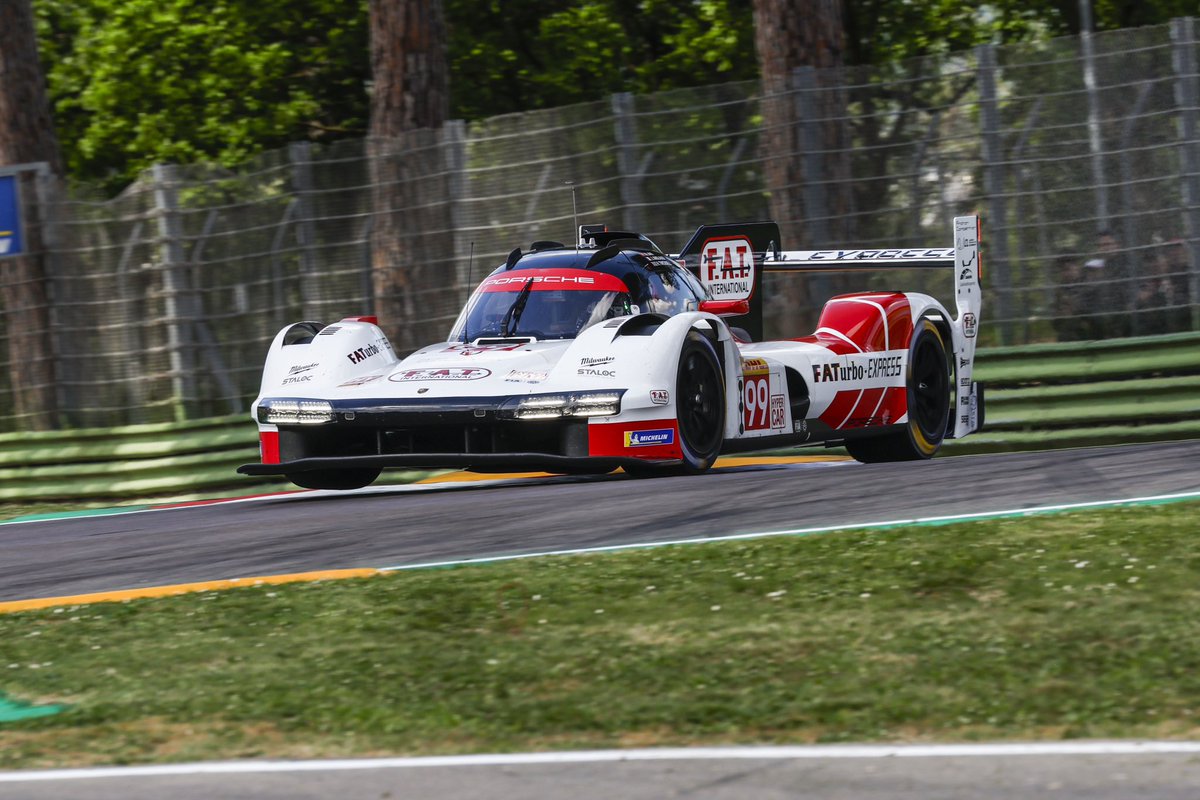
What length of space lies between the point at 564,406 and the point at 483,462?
0.47 meters

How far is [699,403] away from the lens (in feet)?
30.0

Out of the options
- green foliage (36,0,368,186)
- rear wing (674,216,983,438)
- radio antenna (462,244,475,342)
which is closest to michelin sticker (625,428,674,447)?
radio antenna (462,244,475,342)

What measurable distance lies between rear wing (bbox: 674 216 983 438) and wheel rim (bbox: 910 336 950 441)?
0.42 ft

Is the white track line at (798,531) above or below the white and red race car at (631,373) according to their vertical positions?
below

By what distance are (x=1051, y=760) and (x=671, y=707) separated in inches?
40.6

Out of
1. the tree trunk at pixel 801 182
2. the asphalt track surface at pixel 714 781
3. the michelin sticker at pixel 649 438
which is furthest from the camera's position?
the tree trunk at pixel 801 182

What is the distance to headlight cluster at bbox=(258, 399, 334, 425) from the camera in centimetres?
901

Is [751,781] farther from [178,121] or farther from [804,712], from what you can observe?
[178,121]

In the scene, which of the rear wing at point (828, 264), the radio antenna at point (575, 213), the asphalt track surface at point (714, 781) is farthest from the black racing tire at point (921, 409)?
the asphalt track surface at point (714, 781)

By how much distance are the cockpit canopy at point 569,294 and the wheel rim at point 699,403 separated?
0.74m

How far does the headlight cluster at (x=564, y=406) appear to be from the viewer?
8547 millimetres

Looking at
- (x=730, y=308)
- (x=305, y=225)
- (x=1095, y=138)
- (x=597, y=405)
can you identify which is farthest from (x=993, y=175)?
(x=305, y=225)

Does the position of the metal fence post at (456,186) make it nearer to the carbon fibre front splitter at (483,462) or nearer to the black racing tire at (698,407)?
the black racing tire at (698,407)

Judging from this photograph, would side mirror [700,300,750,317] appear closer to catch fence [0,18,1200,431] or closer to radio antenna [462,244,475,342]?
catch fence [0,18,1200,431]
